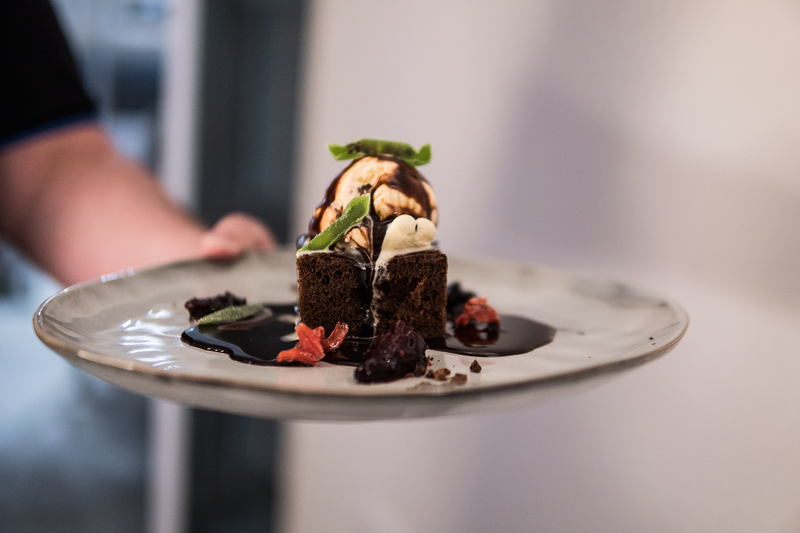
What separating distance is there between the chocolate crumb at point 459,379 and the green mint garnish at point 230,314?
0.70 meters

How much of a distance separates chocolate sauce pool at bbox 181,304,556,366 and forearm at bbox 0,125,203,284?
1.28m

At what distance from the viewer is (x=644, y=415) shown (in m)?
2.18

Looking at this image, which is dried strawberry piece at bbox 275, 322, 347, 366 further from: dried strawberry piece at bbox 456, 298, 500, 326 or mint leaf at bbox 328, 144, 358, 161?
mint leaf at bbox 328, 144, 358, 161

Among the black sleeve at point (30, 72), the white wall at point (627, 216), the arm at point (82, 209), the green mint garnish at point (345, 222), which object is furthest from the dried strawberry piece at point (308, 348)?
the black sleeve at point (30, 72)

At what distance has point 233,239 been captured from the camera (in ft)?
7.60

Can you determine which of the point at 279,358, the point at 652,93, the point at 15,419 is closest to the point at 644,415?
the point at 652,93

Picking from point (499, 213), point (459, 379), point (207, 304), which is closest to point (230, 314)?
point (207, 304)

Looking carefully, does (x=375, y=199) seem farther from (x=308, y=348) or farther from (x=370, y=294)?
(x=308, y=348)

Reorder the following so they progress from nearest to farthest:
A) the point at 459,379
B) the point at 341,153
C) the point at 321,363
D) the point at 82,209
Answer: the point at 459,379 → the point at 321,363 → the point at 341,153 → the point at 82,209

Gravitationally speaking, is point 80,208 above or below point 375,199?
below

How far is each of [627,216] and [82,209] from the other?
2.41 m

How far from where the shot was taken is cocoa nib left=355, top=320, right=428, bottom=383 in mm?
1220

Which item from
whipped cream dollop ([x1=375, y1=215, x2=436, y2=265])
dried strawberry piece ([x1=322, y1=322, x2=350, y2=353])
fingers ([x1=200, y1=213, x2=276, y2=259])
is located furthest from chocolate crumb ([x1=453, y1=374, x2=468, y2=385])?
fingers ([x1=200, y1=213, x2=276, y2=259])

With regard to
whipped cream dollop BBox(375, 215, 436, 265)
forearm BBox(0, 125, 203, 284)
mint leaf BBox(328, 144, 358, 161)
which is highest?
mint leaf BBox(328, 144, 358, 161)
